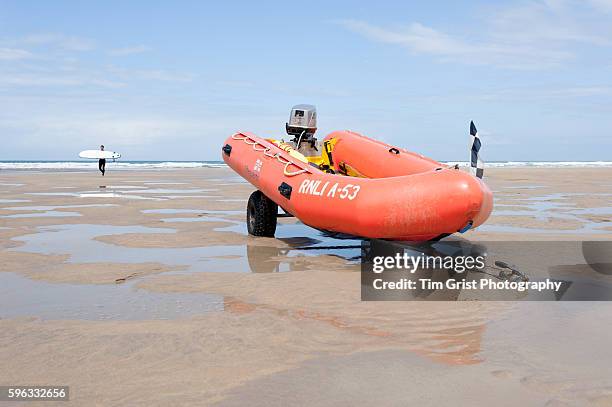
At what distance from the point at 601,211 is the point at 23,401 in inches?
471

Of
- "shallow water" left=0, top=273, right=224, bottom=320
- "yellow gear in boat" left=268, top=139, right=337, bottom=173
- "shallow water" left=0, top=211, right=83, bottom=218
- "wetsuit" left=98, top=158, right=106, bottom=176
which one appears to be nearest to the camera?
"shallow water" left=0, top=273, right=224, bottom=320

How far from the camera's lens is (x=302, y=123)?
9109 mm

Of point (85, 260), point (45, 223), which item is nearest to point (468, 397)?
point (85, 260)

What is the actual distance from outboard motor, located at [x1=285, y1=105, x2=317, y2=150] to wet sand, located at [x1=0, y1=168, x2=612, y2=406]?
2.69m

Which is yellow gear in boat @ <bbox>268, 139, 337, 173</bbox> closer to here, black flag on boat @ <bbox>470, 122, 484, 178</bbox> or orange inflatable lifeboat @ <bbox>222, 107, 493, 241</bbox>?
orange inflatable lifeboat @ <bbox>222, 107, 493, 241</bbox>

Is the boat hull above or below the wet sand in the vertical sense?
above

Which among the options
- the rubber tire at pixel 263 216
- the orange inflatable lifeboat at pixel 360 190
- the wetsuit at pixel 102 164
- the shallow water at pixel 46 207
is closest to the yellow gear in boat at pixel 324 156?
the orange inflatable lifeboat at pixel 360 190

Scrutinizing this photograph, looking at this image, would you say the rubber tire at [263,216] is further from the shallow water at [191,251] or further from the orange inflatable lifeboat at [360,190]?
the shallow water at [191,251]

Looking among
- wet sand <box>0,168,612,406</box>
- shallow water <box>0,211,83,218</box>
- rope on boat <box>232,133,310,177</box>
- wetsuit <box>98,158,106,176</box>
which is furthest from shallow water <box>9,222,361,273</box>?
wetsuit <box>98,158,106,176</box>

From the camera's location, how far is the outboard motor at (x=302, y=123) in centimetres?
910

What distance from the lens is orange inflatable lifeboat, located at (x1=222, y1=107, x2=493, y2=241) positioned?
5219 millimetres

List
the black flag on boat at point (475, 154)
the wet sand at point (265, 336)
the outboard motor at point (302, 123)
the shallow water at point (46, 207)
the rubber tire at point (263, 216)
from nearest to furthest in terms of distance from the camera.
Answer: the wet sand at point (265, 336) → the black flag on boat at point (475, 154) → the rubber tire at point (263, 216) → the outboard motor at point (302, 123) → the shallow water at point (46, 207)

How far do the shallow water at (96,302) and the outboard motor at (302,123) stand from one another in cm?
459

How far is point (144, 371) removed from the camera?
3135 mm
